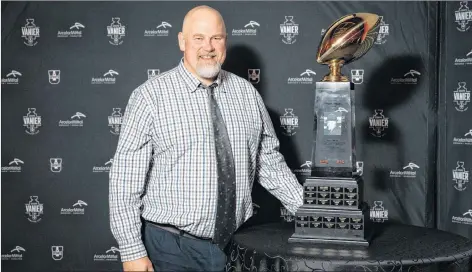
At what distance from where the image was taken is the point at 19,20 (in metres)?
3.46

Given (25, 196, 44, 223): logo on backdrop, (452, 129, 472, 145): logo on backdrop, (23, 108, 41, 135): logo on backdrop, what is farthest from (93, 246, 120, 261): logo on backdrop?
(452, 129, 472, 145): logo on backdrop

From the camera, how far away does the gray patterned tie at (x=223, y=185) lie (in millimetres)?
2160

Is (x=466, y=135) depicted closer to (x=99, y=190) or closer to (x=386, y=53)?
(x=386, y=53)

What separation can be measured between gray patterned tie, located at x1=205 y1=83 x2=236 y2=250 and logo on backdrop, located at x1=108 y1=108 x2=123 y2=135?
1270 millimetres

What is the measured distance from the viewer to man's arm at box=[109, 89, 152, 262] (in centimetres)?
212

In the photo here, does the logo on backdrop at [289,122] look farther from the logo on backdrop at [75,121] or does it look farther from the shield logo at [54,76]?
the shield logo at [54,76]

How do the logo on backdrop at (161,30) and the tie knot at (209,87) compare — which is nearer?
the tie knot at (209,87)

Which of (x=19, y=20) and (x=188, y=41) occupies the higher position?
(x=19, y=20)

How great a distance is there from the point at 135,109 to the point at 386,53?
1.65m

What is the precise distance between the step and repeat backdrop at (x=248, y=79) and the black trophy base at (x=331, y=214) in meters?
1.20

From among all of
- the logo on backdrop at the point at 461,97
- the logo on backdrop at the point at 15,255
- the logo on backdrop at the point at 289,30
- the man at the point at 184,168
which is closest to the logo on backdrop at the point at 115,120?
the logo on backdrop at the point at 15,255

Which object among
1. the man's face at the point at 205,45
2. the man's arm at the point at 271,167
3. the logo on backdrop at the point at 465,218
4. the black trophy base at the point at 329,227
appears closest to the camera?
the black trophy base at the point at 329,227

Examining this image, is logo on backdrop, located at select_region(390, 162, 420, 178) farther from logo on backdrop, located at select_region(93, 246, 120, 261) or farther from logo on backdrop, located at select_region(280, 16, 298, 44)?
logo on backdrop, located at select_region(93, 246, 120, 261)

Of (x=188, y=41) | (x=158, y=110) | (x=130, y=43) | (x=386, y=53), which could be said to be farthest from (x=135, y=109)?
(x=386, y=53)
